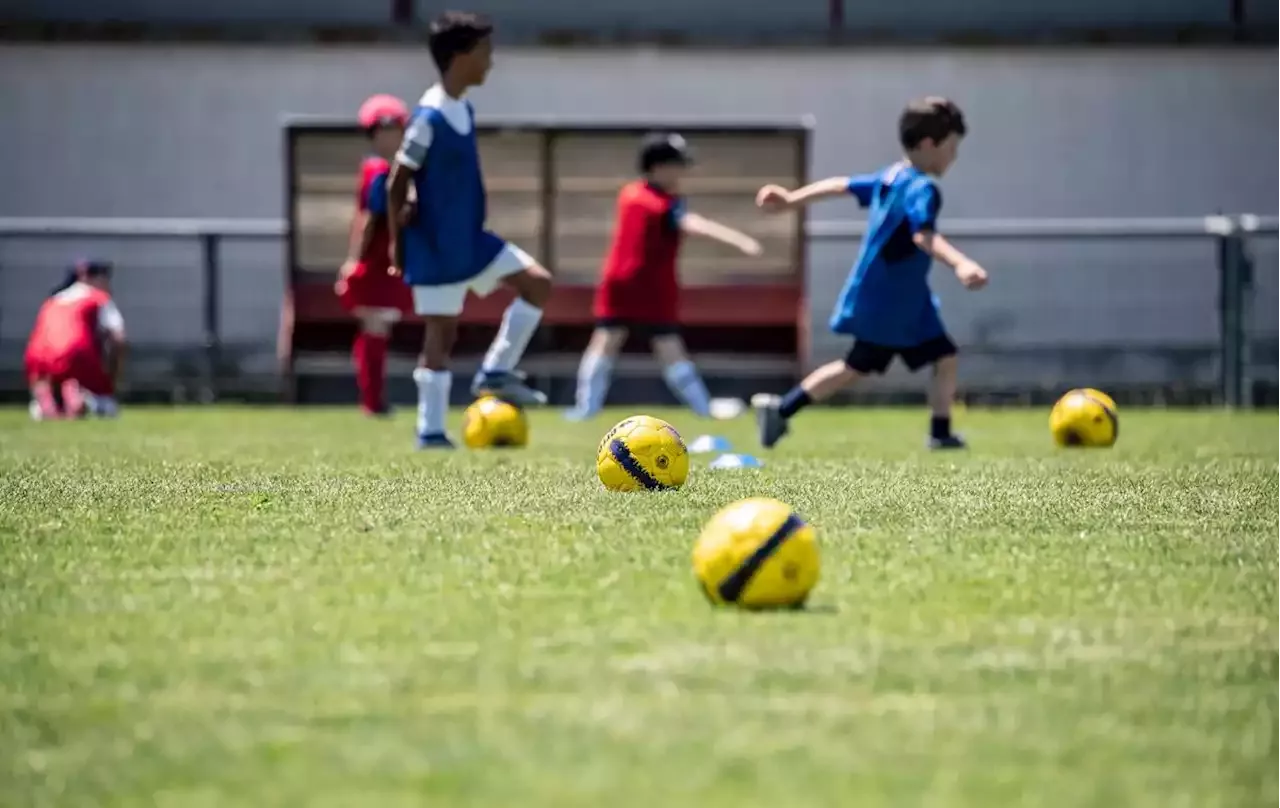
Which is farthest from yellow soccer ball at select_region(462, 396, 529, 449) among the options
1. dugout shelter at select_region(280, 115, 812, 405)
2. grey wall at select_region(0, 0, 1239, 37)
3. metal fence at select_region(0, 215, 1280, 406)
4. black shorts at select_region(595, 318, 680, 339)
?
grey wall at select_region(0, 0, 1239, 37)

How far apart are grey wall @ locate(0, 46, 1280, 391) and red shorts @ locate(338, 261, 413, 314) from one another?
5.58 meters

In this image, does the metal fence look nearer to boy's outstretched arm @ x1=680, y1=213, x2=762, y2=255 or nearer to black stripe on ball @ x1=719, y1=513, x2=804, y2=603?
boy's outstretched arm @ x1=680, y1=213, x2=762, y2=255

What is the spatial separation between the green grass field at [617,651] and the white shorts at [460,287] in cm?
322

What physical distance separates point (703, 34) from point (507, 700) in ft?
57.5

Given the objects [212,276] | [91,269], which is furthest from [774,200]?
[212,276]

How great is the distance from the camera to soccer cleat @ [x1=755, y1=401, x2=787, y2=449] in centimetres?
1177

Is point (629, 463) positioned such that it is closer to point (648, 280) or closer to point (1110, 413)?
point (1110, 413)

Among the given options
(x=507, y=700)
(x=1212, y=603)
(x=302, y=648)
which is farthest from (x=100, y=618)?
(x=1212, y=603)

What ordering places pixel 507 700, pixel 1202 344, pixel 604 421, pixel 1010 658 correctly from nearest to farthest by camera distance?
pixel 507 700, pixel 1010 658, pixel 604 421, pixel 1202 344

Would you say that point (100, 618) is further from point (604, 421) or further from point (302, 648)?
point (604, 421)

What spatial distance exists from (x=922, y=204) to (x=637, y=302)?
18.1 ft

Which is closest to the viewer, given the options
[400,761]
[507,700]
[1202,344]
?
[400,761]

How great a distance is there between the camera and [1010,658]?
462 centimetres

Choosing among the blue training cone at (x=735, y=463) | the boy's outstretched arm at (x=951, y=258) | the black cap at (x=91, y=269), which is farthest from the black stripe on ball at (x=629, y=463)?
the black cap at (x=91, y=269)
